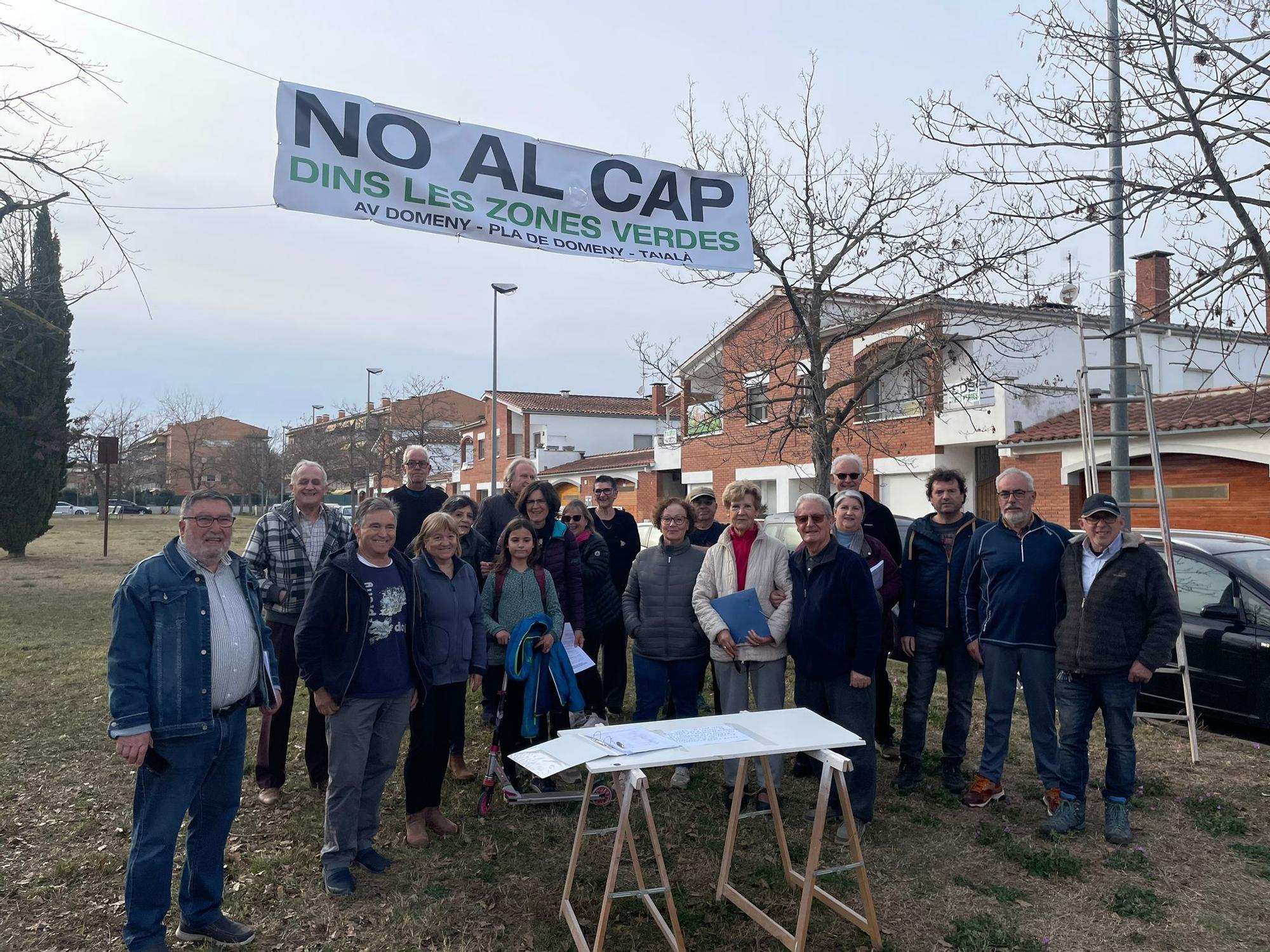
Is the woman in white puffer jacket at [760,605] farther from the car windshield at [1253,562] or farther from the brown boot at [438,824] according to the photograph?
the car windshield at [1253,562]

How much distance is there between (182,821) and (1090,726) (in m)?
4.62

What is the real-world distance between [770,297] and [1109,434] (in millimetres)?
5925

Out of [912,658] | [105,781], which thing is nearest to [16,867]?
[105,781]

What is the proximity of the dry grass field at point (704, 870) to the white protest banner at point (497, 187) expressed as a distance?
3.45 m

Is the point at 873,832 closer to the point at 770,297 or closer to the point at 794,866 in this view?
the point at 794,866

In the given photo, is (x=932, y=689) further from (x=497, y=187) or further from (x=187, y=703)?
(x=187, y=703)

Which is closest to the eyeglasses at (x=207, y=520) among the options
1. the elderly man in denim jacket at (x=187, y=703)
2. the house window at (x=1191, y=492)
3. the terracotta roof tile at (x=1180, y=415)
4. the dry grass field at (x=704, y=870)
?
the elderly man in denim jacket at (x=187, y=703)

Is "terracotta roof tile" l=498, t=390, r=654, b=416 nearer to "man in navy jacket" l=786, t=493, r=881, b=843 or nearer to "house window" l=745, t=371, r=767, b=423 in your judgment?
"house window" l=745, t=371, r=767, b=423

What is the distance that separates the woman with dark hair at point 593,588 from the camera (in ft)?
20.1

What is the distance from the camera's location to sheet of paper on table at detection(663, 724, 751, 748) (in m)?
3.51

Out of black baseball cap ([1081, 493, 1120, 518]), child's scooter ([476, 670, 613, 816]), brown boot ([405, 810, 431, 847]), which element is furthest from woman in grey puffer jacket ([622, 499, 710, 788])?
black baseball cap ([1081, 493, 1120, 518])

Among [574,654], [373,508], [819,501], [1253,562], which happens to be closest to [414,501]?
[574,654]

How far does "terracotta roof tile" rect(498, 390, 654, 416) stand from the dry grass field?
1470 inches

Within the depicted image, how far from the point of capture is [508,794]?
514 cm
